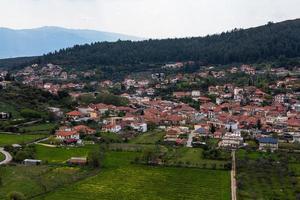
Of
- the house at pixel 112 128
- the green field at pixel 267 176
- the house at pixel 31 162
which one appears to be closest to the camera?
the green field at pixel 267 176

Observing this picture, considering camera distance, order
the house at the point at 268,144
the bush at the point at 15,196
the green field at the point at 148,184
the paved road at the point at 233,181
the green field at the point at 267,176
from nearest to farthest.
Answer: the bush at the point at 15,196
the green field at the point at 148,184
the paved road at the point at 233,181
the green field at the point at 267,176
the house at the point at 268,144

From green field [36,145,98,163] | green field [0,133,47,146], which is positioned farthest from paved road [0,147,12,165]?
green field [0,133,47,146]

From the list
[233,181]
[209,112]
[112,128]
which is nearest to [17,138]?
[112,128]

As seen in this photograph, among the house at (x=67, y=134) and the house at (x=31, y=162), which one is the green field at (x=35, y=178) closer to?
the house at (x=31, y=162)

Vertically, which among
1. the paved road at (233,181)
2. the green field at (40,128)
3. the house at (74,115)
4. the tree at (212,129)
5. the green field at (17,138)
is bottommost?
the paved road at (233,181)

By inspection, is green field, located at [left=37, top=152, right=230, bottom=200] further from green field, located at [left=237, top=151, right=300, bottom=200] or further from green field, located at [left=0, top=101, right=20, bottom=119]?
green field, located at [left=0, top=101, right=20, bottom=119]

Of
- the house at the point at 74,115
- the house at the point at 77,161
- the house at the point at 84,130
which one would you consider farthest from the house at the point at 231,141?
the house at the point at 74,115
